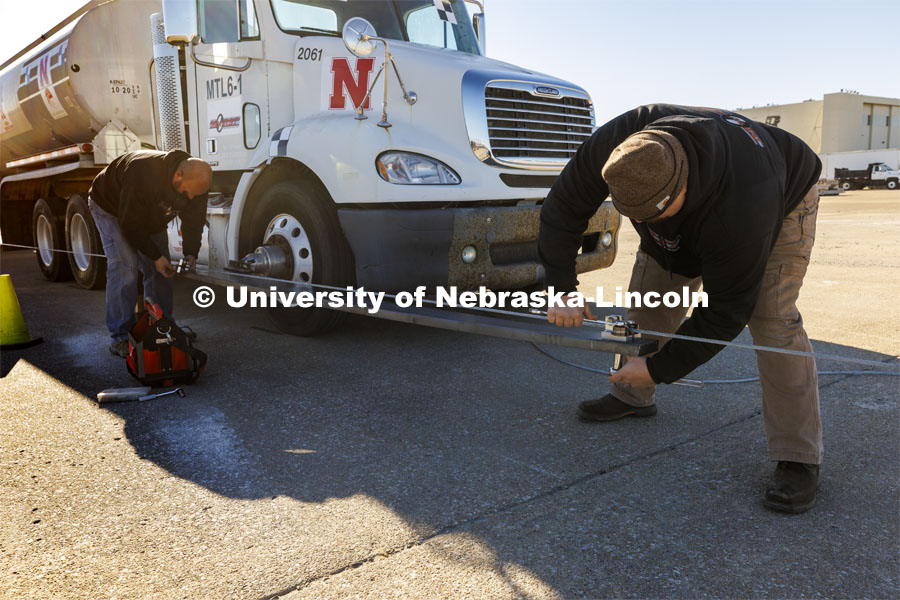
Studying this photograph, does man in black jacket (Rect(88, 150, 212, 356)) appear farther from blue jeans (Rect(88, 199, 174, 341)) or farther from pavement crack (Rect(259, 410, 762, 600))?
pavement crack (Rect(259, 410, 762, 600))

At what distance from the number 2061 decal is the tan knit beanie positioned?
11.1 feet

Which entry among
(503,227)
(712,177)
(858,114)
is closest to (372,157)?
(503,227)

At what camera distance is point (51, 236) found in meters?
8.66

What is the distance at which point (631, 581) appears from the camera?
227cm

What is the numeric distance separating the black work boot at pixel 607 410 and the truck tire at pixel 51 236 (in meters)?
7.36

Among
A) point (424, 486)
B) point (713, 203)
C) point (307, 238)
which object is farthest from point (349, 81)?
point (713, 203)

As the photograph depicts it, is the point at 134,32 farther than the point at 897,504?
Yes

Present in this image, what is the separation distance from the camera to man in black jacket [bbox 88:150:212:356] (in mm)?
4754

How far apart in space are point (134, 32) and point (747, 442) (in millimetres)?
7429

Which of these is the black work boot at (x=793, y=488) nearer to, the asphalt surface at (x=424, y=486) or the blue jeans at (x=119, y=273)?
the asphalt surface at (x=424, y=486)

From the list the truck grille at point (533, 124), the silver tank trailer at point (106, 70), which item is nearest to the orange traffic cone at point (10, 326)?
the silver tank trailer at point (106, 70)

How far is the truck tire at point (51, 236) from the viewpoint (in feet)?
28.0

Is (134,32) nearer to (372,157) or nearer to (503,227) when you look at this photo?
(372,157)

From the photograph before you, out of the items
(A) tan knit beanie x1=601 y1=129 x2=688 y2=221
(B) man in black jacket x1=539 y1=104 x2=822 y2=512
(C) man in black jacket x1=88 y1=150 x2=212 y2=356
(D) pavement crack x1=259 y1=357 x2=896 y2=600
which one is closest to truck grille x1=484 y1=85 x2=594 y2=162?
(B) man in black jacket x1=539 y1=104 x2=822 y2=512
